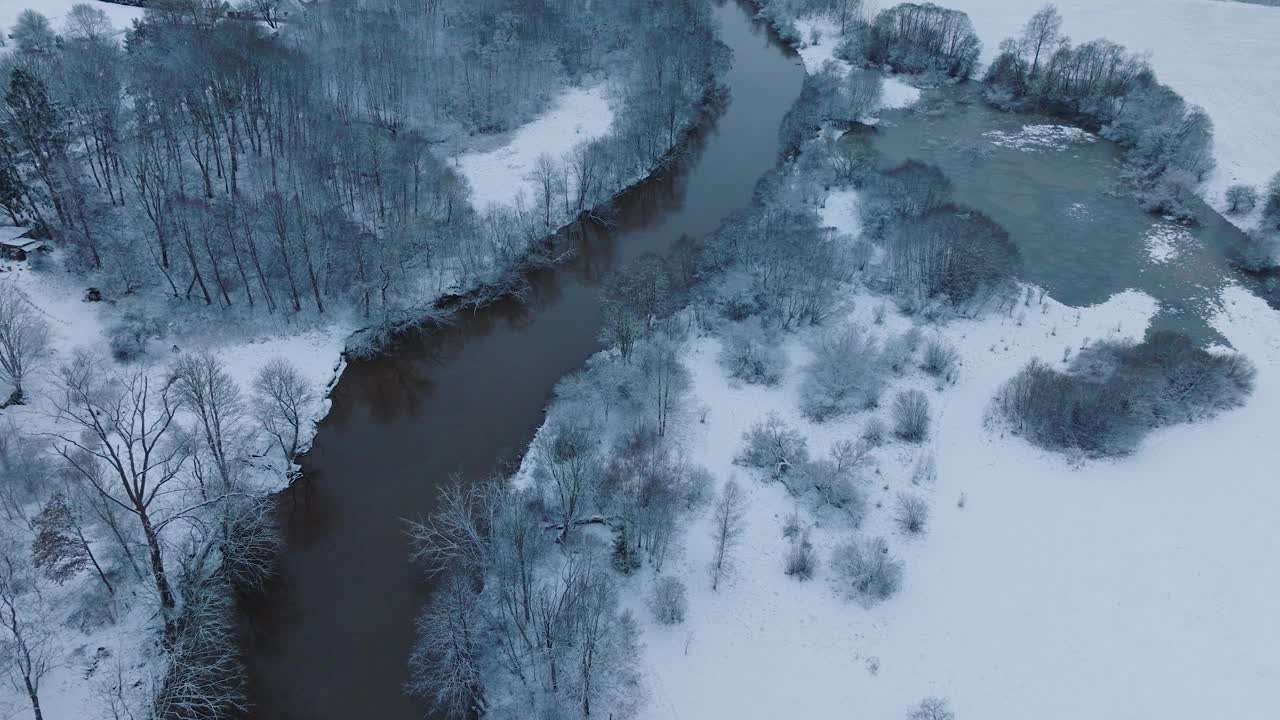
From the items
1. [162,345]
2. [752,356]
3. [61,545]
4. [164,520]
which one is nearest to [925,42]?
[752,356]

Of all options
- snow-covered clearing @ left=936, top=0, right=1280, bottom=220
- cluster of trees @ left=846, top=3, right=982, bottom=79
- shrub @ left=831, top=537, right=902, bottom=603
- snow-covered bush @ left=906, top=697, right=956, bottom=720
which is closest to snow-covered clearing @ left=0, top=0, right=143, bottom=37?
cluster of trees @ left=846, top=3, right=982, bottom=79

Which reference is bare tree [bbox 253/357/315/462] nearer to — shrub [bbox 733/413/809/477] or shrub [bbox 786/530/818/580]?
shrub [bbox 733/413/809/477]

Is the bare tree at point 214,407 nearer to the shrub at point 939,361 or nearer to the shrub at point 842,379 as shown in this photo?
the shrub at point 842,379

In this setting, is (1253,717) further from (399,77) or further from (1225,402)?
(399,77)

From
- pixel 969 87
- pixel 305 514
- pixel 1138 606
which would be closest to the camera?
pixel 1138 606

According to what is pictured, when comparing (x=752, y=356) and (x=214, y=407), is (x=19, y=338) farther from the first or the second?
(x=752, y=356)

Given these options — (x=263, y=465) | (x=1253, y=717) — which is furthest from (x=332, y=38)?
(x=1253, y=717)
